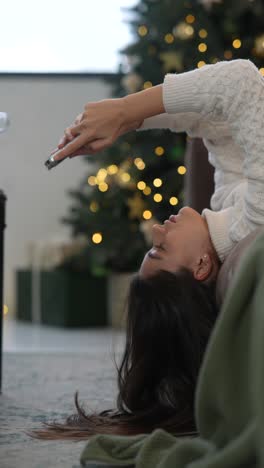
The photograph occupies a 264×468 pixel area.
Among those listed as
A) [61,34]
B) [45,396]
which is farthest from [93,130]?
[61,34]

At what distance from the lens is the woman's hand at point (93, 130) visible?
1613mm

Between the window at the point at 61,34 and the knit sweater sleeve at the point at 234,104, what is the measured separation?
8.83ft

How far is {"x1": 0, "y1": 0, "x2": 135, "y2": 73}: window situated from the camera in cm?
436

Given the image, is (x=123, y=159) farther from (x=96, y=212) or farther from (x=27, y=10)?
(x=27, y=10)

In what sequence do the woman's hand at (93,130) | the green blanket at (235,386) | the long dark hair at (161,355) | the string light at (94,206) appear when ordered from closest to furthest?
the green blanket at (235,386), the long dark hair at (161,355), the woman's hand at (93,130), the string light at (94,206)

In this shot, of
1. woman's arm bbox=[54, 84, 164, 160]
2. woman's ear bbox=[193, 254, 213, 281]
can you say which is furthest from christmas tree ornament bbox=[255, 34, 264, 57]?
woman's ear bbox=[193, 254, 213, 281]

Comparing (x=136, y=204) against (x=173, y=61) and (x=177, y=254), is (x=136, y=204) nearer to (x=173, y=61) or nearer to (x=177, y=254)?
(x=173, y=61)

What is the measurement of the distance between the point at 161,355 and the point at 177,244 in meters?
0.20

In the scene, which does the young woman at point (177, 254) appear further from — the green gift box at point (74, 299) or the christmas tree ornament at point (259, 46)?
the green gift box at point (74, 299)

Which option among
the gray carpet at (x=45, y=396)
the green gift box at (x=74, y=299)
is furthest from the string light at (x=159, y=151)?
the gray carpet at (x=45, y=396)

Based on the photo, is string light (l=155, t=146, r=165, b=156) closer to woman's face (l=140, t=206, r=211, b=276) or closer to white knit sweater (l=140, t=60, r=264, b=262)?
white knit sweater (l=140, t=60, r=264, b=262)

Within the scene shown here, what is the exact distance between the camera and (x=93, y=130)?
1622 mm

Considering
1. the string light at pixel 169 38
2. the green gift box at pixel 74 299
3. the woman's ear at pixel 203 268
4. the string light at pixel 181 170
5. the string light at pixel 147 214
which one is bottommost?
the green gift box at pixel 74 299

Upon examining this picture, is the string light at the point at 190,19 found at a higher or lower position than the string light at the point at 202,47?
higher
